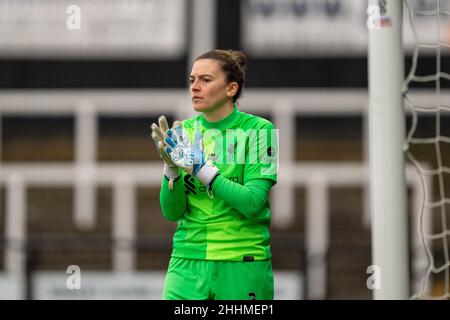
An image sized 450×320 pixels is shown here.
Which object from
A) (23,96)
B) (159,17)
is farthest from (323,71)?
(23,96)

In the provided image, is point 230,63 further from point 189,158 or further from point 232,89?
point 189,158

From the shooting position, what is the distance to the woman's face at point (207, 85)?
4355 millimetres

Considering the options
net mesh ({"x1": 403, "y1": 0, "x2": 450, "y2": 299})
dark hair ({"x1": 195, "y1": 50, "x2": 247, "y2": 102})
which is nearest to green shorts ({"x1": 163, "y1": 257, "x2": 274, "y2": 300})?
dark hair ({"x1": 195, "y1": 50, "x2": 247, "y2": 102})

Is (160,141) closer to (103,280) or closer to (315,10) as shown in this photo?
(103,280)

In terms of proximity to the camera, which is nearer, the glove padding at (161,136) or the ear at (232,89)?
the glove padding at (161,136)

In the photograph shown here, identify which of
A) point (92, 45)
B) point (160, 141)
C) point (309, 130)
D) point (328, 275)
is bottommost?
point (328, 275)

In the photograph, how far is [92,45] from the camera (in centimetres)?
1208

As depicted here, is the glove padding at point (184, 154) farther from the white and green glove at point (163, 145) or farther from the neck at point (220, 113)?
the neck at point (220, 113)

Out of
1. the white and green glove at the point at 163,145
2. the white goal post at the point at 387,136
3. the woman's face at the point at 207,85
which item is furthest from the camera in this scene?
the white goal post at the point at 387,136

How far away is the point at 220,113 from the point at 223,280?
661 millimetres

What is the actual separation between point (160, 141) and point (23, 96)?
822cm

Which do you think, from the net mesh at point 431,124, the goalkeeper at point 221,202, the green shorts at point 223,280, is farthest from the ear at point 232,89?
the net mesh at point 431,124

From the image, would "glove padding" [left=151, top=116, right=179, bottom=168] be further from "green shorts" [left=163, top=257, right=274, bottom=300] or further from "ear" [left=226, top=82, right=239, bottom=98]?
"green shorts" [left=163, top=257, right=274, bottom=300]
